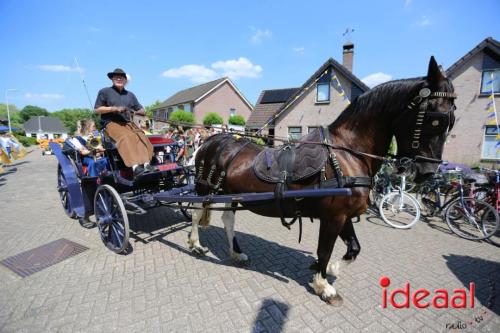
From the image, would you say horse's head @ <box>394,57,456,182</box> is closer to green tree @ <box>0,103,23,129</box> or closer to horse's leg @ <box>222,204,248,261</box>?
horse's leg @ <box>222,204,248,261</box>

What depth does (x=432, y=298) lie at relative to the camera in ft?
9.56

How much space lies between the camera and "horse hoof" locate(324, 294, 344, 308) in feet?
9.02

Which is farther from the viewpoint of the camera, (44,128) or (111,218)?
(44,128)

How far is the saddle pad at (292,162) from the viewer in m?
2.56

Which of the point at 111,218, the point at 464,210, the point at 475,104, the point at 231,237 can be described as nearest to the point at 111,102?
the point at 111,218

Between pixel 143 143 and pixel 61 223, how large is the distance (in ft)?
10.5

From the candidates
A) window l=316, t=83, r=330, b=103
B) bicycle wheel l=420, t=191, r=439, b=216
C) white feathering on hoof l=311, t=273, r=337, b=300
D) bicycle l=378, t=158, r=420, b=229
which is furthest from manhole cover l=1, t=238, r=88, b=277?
window l=316, t=83, r=330, b=103

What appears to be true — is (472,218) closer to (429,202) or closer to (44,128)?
(429,202)

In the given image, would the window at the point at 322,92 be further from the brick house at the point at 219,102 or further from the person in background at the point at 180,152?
the brick house at the point at 219,102

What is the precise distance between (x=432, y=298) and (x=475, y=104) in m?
15.0

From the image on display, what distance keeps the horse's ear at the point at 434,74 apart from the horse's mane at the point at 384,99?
94 mm

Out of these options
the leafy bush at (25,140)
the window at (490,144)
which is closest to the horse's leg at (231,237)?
the window at (490,144)

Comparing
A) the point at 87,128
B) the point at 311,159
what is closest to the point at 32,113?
the point at 87,128

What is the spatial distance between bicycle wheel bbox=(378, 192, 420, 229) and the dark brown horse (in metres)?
3.25
